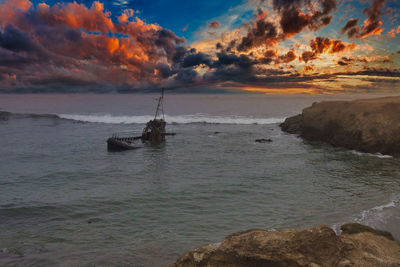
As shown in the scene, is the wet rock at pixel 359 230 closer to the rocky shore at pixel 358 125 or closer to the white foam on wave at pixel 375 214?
the white foam on wave at pixel 375 214

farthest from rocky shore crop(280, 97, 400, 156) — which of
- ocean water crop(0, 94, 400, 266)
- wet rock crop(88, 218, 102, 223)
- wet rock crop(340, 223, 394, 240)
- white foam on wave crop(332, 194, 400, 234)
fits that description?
wet rock crop(88, 218, 102, 223)

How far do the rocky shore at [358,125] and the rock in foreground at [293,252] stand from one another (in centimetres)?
2393

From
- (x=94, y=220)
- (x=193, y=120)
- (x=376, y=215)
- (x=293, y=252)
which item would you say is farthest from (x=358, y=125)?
(x=193, y=120)

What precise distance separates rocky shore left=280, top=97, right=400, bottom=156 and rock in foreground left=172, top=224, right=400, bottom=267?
23933mm

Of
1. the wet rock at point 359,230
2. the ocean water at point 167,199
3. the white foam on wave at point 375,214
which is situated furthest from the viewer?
the white foam on wave at point 375,214

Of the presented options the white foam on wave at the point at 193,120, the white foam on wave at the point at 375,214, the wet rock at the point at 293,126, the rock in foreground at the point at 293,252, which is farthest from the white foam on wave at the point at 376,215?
the white foam on wave at the point at 193,120

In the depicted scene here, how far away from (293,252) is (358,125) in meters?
28.8

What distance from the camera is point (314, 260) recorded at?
20.3 ft

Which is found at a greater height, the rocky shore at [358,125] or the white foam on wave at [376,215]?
the rocky shore at [358,125]

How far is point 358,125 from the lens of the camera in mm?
30031

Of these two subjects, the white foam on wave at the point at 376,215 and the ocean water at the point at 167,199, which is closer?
the ocean water at the point at 167,199

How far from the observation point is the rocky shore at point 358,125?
27047mm

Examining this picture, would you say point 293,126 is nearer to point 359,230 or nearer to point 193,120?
point 193,120

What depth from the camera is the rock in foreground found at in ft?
20.4
